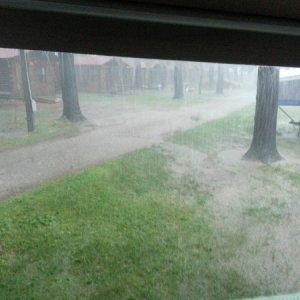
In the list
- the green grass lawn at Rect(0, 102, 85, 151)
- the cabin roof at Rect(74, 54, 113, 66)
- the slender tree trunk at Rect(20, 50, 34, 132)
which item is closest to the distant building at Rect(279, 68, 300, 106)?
the cabin roof at Rect(74, 54, 113, 66)

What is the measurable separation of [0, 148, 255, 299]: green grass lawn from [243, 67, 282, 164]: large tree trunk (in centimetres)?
26

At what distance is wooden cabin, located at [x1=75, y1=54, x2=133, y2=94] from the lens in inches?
39.8

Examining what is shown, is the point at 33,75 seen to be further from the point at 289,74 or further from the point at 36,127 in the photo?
the point at 289,74

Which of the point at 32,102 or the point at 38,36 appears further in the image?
the point at 32,102

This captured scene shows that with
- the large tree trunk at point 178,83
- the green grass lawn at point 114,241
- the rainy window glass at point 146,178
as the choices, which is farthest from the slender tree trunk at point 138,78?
the green grass lawn at point 114,241

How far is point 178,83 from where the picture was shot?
1.12 meters

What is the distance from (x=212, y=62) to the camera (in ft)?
3.43

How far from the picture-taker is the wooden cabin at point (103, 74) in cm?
101

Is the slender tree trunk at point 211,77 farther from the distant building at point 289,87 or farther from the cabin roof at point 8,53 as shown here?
the cabin roof at point 8,53

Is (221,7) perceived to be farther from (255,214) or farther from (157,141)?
(255,214)

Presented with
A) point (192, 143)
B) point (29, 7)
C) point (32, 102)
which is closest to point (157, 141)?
point (192, 143)

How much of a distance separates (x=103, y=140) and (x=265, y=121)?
61 centimetres

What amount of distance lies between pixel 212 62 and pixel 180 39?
0.55 ft

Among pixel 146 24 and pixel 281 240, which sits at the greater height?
pixel 146 24
